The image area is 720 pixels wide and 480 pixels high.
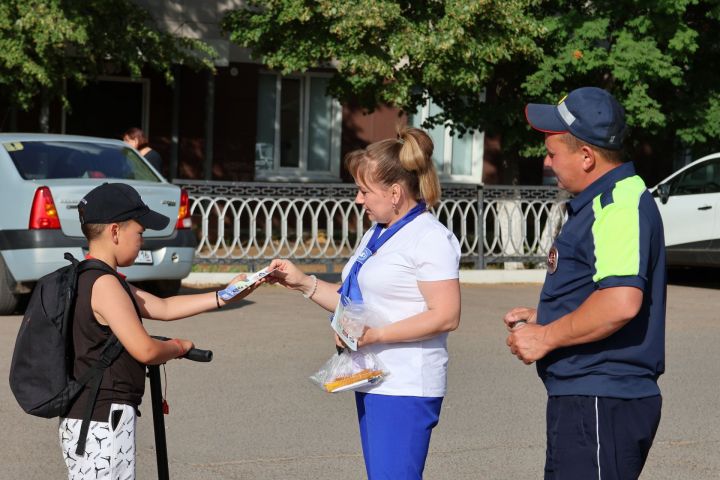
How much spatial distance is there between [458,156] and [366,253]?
1963 cm

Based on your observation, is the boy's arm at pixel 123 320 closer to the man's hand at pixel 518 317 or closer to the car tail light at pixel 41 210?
the man's hand at pixel 518 317

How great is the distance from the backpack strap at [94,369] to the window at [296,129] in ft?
60.4

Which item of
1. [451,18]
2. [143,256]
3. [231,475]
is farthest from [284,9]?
[231,475]

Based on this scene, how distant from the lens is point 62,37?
15242 millimetres

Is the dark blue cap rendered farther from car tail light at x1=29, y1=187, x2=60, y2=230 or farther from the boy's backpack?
car tail light at x1=29, y1=187, x2=60, y2=230

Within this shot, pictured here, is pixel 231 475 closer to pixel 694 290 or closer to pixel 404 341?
pixel 404 341

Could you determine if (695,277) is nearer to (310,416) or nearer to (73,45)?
(73,45)

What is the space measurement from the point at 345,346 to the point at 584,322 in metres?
0.99

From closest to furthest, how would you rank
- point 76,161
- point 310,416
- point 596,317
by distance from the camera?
point 596,317, point 310,416, point 76,161

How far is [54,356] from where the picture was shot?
154 inches

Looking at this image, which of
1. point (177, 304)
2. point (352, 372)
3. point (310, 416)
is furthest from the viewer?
point (310, 416)

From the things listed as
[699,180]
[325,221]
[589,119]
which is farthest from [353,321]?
[699,180]

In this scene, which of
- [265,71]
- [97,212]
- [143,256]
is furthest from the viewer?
[265,71]

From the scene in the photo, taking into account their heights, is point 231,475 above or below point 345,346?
below
